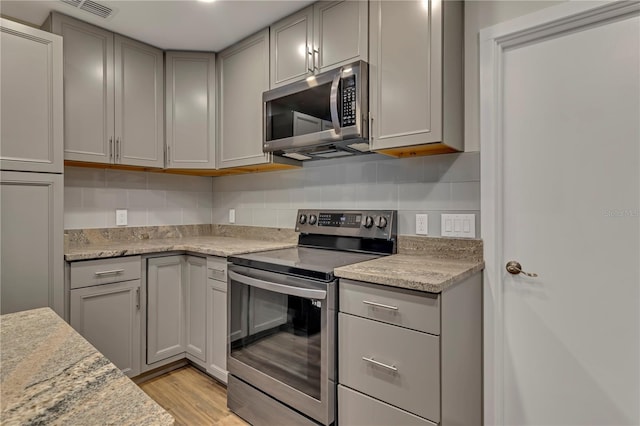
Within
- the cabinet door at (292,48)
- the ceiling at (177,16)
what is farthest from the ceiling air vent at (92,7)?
the cabinet door at (292,48)

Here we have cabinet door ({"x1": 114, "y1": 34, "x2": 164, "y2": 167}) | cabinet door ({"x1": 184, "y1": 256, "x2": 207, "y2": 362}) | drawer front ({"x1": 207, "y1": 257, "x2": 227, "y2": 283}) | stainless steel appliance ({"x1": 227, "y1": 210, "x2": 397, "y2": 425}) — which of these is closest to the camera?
stainless steel appliance ({"x1": 227, "y1": 210, "x2": 397, "y2": 425})

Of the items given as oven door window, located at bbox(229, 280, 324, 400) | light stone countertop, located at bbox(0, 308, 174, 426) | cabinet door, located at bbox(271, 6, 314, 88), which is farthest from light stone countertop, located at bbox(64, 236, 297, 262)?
light stone countertop, located at bbox(0, 308, 174, 426)

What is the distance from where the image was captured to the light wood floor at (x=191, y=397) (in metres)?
1.92

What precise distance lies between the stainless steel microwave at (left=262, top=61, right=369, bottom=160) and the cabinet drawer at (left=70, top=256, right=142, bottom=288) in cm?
113

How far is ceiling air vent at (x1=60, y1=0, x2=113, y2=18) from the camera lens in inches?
78.4

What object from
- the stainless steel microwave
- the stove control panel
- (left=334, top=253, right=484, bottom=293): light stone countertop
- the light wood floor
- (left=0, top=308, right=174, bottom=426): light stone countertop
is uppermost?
the stainless steel microwave

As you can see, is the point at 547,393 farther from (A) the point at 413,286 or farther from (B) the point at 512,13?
(B) the point at 512,13

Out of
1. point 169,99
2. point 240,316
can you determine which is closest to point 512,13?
point 240,316

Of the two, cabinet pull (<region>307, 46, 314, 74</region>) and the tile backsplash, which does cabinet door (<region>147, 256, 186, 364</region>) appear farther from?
cabinet pull (<region>307, 46, 314, 74</region>)

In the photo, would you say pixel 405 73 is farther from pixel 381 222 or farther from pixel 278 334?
pixel 278 334

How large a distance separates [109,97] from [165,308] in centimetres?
150

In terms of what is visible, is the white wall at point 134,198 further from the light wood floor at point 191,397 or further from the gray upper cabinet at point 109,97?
the light wood floor at point 191,397

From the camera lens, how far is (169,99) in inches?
103

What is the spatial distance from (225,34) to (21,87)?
1.23m
